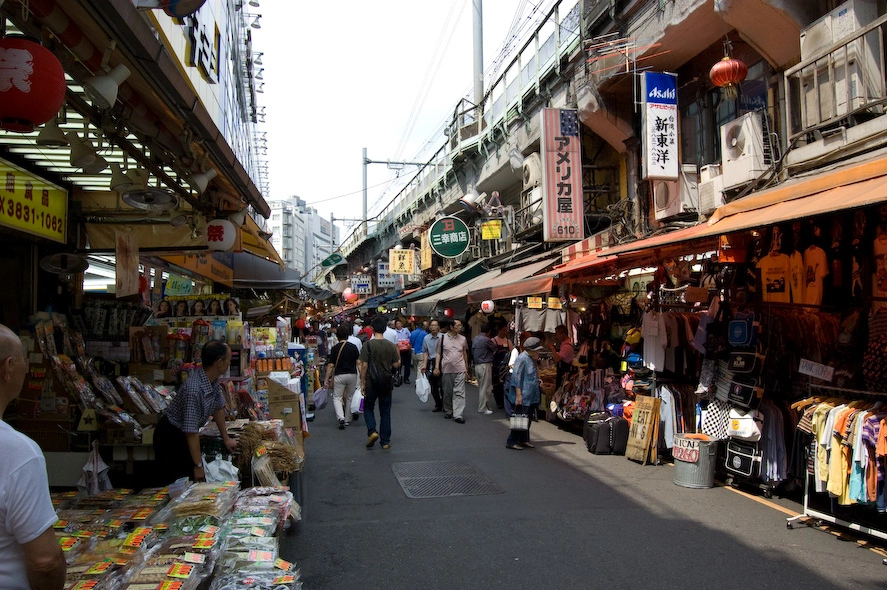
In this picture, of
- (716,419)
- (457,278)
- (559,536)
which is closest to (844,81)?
(716,419)

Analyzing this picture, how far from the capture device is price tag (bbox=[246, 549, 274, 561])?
11.7 feet

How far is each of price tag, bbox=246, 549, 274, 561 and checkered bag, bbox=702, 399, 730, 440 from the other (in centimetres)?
543

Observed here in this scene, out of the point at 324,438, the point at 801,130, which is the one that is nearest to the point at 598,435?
the point at 324,438

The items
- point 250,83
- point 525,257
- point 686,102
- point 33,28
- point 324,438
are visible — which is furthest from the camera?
point 250,83

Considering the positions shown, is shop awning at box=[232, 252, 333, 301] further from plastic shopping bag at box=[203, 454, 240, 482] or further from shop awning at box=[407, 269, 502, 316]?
plastic shopping bag at box=[203, 454, 240, 482]

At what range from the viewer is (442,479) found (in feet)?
24.5

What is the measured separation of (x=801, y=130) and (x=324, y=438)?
28.0 ft

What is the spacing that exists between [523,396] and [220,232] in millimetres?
4826

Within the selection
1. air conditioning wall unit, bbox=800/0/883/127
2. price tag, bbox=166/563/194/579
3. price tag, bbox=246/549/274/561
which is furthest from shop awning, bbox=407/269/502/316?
price tag, bbox=166/563/194/579

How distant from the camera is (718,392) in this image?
7293mm

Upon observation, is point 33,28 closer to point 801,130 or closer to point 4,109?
point 4,109

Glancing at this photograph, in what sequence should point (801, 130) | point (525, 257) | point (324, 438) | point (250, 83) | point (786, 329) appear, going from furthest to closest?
1. point (250, 83)
2. point (525, 257)
3. point (324, 438)
4. point (801, 130)
5. point (786, 329)

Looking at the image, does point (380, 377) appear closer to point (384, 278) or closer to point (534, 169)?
point (534, 169)

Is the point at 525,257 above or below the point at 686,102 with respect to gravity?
below
